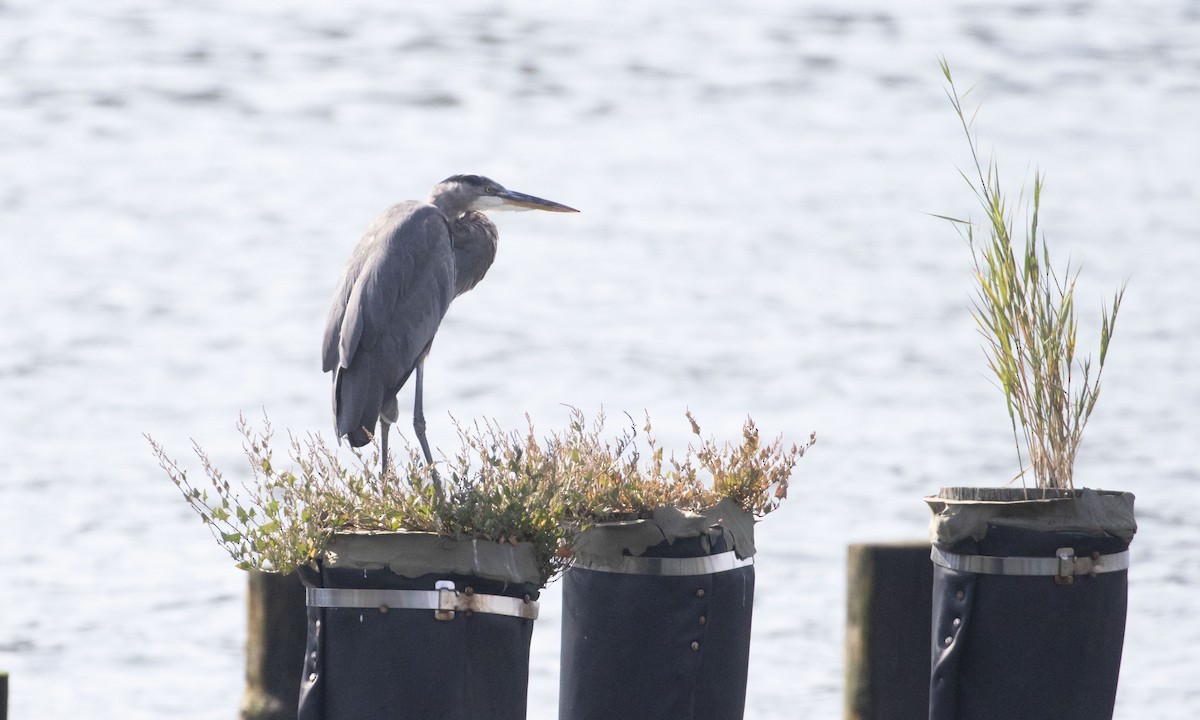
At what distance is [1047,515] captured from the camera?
3781 mm

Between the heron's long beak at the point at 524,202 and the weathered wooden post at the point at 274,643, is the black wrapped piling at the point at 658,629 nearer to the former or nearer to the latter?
the weathered wooden post at the point at 274,643

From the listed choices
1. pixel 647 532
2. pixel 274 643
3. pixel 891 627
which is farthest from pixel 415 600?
pixel 891 627

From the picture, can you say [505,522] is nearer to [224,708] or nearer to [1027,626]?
[1027,626]

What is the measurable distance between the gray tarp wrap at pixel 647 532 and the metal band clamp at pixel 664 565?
0.01 metres

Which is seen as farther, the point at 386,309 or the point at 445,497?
the point at 386,309

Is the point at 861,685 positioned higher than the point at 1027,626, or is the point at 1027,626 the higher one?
the point at 1027,626

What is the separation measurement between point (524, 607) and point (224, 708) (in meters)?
6.93

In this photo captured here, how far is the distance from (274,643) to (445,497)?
3.88 ft

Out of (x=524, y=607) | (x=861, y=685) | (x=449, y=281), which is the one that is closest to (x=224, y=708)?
(x=449, y=281)

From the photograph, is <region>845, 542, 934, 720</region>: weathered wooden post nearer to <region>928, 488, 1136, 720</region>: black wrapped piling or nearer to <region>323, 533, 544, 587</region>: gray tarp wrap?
<region>928, 488, 1136, 720</region>: black wrapped piling

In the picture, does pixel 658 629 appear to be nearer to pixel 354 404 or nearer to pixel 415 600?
pixel 415 600

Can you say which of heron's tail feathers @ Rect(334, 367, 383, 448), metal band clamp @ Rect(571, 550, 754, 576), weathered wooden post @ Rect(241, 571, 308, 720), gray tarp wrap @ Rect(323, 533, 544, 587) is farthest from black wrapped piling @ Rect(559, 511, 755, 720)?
heron's tail feathers @ Rect(334, 367, 383, 448)

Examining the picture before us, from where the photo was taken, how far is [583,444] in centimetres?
400

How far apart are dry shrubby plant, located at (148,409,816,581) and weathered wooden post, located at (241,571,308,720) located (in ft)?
1.96
